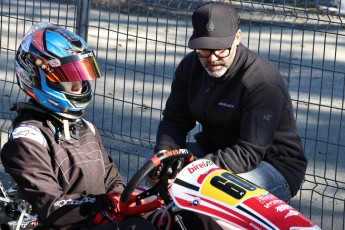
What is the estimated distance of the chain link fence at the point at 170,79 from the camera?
6.40m

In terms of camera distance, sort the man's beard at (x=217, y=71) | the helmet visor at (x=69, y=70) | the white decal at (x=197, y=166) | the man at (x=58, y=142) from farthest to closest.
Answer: the man's beard at (x=217, y=71), the helmet visor at (x=69, y=70), the man at (x=58, y=142), the white decal at (x=197, y=166)

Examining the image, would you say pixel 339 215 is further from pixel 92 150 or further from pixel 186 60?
pixel 92 150

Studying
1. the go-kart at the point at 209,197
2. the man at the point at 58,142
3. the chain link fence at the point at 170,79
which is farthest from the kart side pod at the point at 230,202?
the chain link fence at the point at 170,79

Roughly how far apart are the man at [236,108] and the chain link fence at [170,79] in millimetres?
906

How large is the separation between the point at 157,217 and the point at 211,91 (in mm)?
Result: 1017

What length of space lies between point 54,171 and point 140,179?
84 cm

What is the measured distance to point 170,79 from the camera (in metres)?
7.78

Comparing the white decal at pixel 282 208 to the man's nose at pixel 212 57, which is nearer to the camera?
the white decal at pixel 282 208

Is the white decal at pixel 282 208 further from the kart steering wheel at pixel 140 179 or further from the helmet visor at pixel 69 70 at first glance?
the helmet visor at pixel 69 70

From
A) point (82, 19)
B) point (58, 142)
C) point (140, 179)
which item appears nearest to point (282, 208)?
point (140, 179)

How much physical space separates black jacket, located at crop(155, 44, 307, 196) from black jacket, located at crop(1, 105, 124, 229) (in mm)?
683

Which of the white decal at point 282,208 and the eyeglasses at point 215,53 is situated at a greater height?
the eyeglasses at point 215,53

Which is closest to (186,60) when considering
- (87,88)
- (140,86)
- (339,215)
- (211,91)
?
(211,91)

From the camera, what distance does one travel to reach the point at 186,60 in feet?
17.9
